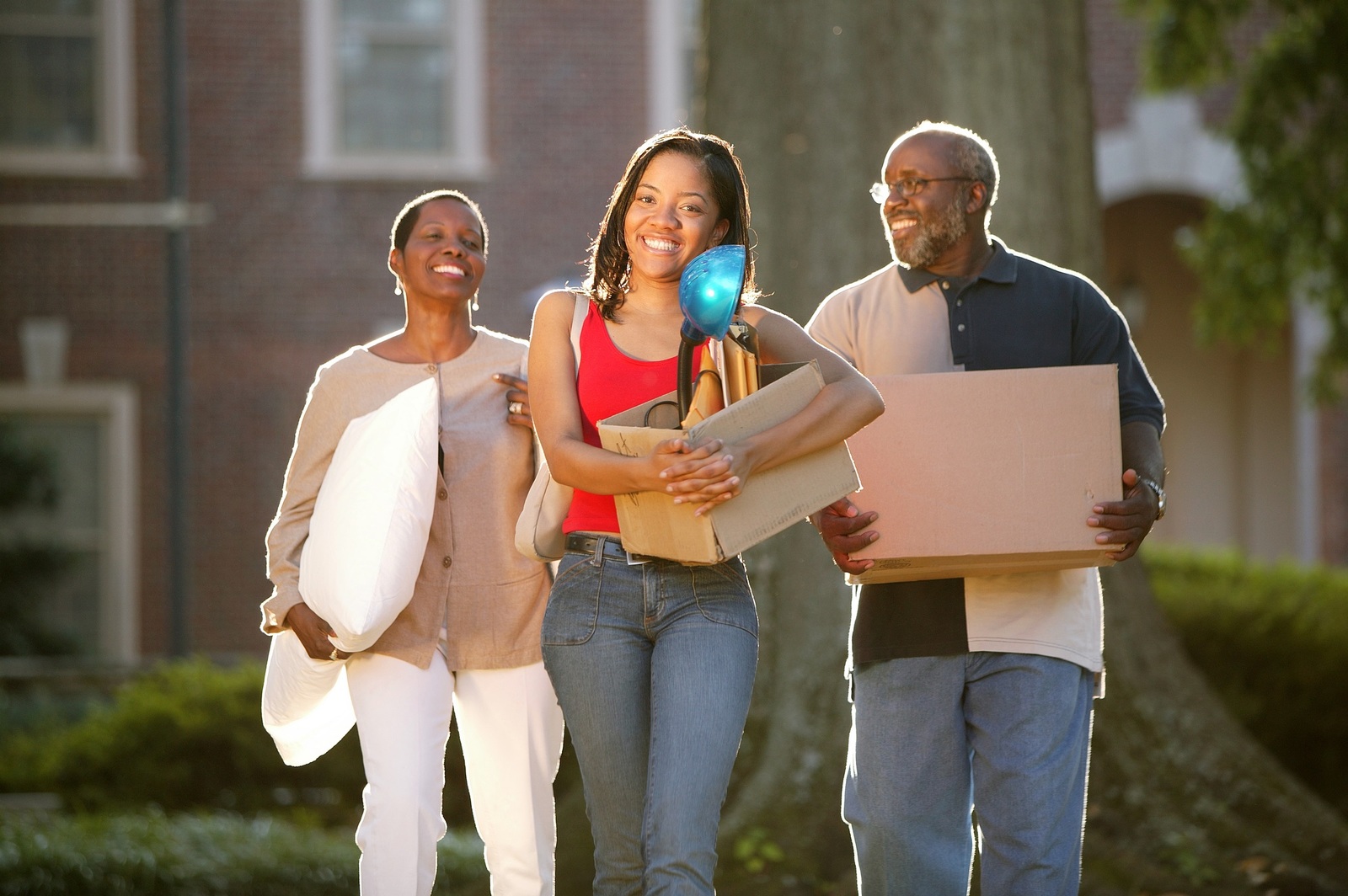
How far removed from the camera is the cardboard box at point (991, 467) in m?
3.33

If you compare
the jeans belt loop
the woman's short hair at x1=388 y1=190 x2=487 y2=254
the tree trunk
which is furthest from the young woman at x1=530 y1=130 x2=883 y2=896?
the tree trunk

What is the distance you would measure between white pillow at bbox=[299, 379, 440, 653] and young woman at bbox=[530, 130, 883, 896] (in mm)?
490

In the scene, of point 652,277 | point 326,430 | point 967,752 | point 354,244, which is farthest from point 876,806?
point 354,244

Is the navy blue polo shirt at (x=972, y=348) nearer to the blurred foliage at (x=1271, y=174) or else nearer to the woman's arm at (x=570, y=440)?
the woman's arm at (x=570, y=440)

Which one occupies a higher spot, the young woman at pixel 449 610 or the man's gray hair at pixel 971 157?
the man's gray hair at pixel 971 157

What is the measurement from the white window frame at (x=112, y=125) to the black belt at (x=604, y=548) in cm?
1057

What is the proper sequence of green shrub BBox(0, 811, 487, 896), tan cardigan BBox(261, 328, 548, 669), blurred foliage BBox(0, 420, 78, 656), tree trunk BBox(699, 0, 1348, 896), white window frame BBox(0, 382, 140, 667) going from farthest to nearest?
white window frame BBox(0, 382, 140, 667), blurred foliage BBox(0, 420, 78, 656), green shrub BBox(0, 811, 487, 896), tree trunk BBox(699, 0, 1348, 896), tan cardigan BBox(261, 328, 548, 669)

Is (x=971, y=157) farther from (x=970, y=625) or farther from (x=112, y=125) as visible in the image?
(x=112, y=125)

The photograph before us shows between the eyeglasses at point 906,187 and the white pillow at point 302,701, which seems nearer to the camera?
the eyeglasses at point 906,187

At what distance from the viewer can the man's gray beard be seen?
3590 millimetres

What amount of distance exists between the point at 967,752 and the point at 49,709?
7718mm

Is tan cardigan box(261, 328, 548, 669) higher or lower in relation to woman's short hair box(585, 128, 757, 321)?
lower

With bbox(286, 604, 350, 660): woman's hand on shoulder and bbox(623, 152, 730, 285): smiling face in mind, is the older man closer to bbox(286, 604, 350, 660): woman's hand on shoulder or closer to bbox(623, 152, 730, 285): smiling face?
bbox(623, 152, 730, 285): smiling face

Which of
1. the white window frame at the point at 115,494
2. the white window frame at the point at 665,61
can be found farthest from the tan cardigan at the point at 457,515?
the white window frame at the point at 665,61
